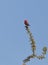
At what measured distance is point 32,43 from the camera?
4.62 metres

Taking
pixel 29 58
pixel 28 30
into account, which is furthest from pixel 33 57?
pixel 28 30

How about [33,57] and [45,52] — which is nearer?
[33,57]

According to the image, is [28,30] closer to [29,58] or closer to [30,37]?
[30,37]

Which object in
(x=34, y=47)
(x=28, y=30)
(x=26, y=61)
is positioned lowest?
(x=26, y=61)

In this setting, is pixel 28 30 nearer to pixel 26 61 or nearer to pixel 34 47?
pixel 34 47

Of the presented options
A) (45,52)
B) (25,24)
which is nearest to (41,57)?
(45,52)

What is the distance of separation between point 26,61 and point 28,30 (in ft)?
2.25

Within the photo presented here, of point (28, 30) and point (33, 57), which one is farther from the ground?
point (28, 30)

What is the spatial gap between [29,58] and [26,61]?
0.09 metres

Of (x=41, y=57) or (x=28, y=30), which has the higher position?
(x=28, y=30)

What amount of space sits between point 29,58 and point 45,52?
1.35ft

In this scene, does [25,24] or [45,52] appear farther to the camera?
[45,52]

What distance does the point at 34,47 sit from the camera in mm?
4637

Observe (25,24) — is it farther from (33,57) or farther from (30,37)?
(33,57)
